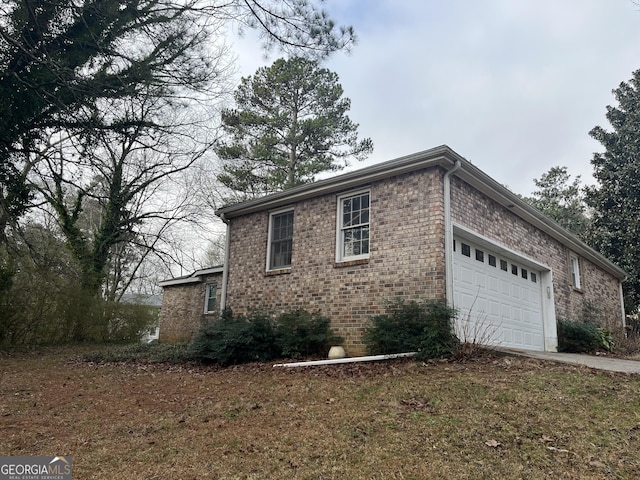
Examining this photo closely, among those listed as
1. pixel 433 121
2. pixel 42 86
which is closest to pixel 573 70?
pixel 433 121

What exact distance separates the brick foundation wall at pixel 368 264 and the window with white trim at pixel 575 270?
757 centimetres

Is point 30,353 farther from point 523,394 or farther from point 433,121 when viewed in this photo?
point 433,121

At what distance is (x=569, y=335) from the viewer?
35.9 ft

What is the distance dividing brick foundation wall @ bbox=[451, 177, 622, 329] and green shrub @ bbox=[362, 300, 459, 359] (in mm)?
1961

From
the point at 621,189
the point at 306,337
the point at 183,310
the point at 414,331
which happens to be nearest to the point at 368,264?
the point at 414,331

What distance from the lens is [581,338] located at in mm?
10789

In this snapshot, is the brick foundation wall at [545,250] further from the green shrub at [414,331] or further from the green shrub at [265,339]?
the green shrub at [265,339]

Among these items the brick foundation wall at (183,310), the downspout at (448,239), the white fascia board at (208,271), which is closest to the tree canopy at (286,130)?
the white fascia board at (208,271)

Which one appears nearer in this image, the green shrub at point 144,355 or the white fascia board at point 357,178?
the white fascia board at point 357,178

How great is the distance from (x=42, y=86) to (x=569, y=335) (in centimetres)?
1226

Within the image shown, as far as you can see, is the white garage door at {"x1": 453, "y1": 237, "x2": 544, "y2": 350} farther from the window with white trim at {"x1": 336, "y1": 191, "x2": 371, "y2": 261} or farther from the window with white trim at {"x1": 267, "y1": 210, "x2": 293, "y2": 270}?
the window with white trim at {"x1": 267, "y1": 210, "x2": 293, "y2": 270}

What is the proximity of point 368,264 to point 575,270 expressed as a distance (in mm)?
8331

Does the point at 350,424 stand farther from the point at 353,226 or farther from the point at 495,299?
the point at 495,299

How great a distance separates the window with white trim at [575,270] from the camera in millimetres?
13045
